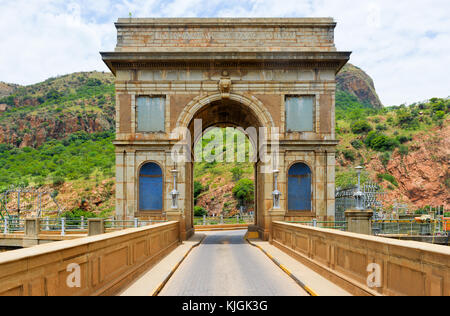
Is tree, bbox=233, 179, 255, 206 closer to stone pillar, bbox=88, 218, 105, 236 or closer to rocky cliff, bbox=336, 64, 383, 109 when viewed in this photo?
stone pillar, bbox=88, 218, 105, 236

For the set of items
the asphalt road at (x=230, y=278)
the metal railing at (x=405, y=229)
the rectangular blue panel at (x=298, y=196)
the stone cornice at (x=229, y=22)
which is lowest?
the metal railing at (x=405, y=229)

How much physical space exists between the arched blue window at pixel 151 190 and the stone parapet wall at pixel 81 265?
11.7 m

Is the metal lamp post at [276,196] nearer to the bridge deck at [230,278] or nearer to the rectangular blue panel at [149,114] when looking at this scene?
the bridge deck at [230,278]

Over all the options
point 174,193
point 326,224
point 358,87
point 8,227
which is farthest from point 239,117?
point 358,87

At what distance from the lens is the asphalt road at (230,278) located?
32.4 ft

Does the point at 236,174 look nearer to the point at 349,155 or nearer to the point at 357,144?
the point at 349,155

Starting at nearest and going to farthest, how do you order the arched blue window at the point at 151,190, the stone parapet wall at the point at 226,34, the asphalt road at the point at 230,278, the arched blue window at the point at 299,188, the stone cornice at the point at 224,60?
the asphalt road at the point at 230,278
the stone cornice at the point at 224,60
the arched blue window at the point at 151,190
the arched blue window at the point at 299,188
the stone parapet wall at the point at 226,34

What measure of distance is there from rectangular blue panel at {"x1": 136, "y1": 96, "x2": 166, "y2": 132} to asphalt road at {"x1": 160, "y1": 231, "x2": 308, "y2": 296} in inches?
420

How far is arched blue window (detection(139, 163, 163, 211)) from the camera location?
984 inches

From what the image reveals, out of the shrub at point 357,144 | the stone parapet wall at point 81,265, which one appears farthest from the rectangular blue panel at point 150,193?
the shrub at point 357,144

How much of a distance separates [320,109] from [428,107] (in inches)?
3034

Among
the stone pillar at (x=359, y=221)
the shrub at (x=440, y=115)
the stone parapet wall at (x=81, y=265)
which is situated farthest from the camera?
the shrub at (x=440, y=115)
